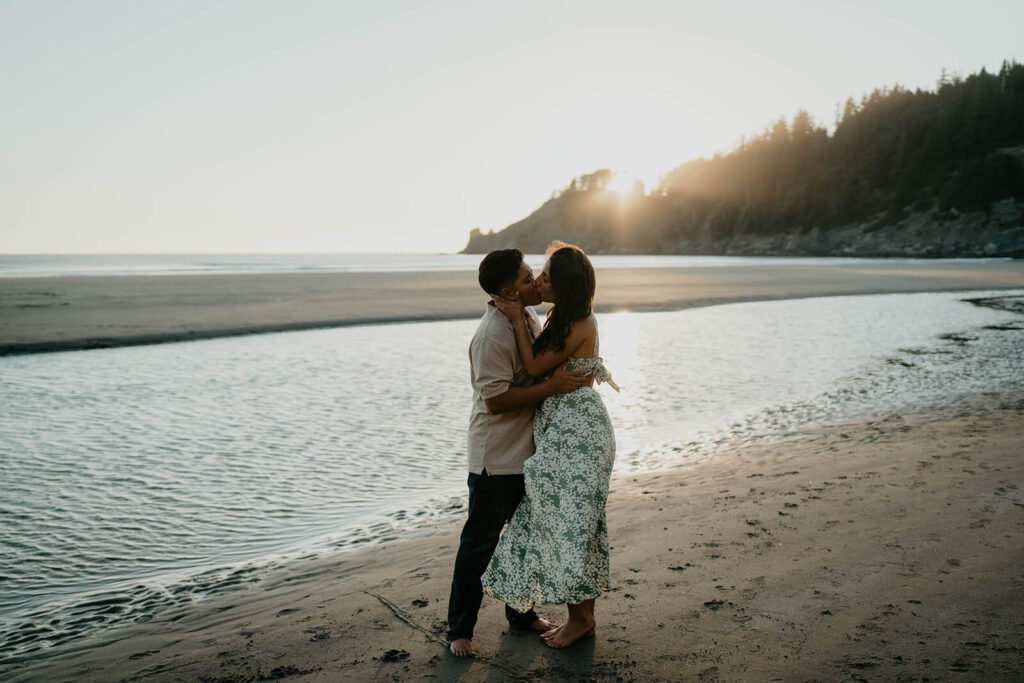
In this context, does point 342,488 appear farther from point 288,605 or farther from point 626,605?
point 626,605

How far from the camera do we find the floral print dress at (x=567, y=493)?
136 inches

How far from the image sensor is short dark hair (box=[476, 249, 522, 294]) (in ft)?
10.9

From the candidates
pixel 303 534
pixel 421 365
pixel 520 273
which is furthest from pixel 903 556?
pixel 421 365

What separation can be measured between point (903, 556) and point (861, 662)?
1.25 meters

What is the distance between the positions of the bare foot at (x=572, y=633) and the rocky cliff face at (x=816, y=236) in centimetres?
7446

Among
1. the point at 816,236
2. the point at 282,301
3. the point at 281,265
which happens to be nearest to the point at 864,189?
the point at 816,236

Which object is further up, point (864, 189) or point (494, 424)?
point (864, 189)

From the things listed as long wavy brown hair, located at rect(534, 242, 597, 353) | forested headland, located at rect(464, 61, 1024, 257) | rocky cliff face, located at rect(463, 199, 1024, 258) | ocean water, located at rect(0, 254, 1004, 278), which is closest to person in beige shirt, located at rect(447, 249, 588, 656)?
long wavy brown hair, located at rect(534, 242, 597, 353)

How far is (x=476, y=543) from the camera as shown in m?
3.62

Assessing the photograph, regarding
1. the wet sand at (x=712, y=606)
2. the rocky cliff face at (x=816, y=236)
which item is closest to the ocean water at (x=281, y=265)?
the rocky cliff face at (x=816, y=236)

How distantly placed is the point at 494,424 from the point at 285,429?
18.3ft

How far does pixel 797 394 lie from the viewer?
10.1m

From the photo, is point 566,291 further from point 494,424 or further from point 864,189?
point 864,189

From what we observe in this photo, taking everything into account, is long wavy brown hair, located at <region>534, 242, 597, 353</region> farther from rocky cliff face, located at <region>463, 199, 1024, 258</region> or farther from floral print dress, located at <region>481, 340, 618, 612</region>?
rocky cliff face, located at <region>463, 199, 1024, 258</region>
